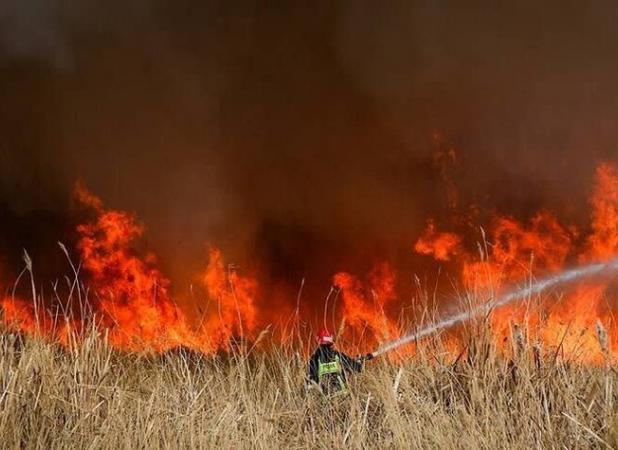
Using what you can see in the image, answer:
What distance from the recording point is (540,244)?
30.0m

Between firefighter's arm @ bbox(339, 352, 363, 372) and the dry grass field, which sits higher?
firefighter's arm @ bbox(339, 352, 363, 372)

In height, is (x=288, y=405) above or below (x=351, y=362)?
below

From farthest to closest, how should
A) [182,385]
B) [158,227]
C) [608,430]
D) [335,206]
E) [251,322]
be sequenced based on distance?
[335,206] < [158,227] < [251,322] < [182,385] < [608,430]

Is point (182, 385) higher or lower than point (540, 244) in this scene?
lower

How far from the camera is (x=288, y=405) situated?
215 inches

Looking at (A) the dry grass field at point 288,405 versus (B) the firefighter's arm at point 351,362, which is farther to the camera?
(B) the firefighter's arm at point 351,362

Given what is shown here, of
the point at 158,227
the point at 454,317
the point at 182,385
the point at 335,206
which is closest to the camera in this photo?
the point at 454,317

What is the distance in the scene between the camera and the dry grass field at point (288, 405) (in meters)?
4.26

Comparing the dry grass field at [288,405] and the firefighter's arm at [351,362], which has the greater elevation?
the firefighter's arm at [351,362]

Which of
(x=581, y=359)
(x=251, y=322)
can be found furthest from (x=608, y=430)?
(x=251, y=322)

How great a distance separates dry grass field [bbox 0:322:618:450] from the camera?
426 centimetres

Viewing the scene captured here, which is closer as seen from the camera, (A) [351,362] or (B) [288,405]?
(B) [288,405]

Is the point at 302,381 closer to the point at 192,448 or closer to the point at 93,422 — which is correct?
the point at 192,448

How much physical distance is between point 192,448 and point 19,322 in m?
1.92
